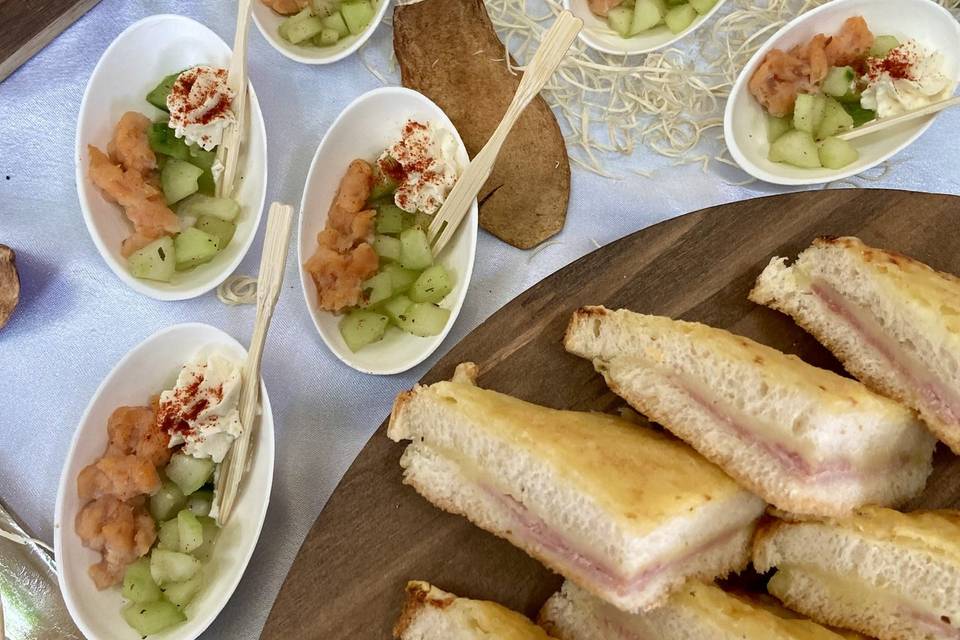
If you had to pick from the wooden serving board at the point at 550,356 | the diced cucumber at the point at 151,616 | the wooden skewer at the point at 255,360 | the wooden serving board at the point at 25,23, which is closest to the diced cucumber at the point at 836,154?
the wooden serving board at the point at 550,356

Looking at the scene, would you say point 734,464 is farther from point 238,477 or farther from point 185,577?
point 185,577

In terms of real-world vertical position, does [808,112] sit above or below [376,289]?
above

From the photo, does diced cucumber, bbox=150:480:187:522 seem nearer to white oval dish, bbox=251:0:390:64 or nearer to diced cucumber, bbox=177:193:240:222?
diced cucumber, bbox=177:193:240:222

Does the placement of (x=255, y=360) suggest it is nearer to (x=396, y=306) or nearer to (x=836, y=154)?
(x=396, y=306)

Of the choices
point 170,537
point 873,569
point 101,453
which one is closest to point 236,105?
point 101,453

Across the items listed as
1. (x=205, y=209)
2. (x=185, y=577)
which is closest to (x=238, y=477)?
(x=185, y=577)

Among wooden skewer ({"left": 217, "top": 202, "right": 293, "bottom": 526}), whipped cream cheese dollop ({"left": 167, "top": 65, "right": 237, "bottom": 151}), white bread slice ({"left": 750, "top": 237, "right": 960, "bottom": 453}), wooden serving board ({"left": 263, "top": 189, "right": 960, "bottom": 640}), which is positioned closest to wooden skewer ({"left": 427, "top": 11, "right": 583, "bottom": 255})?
wooden serving board ({"left": 263, "top": 189, "right": 960, "bottom": 640})
